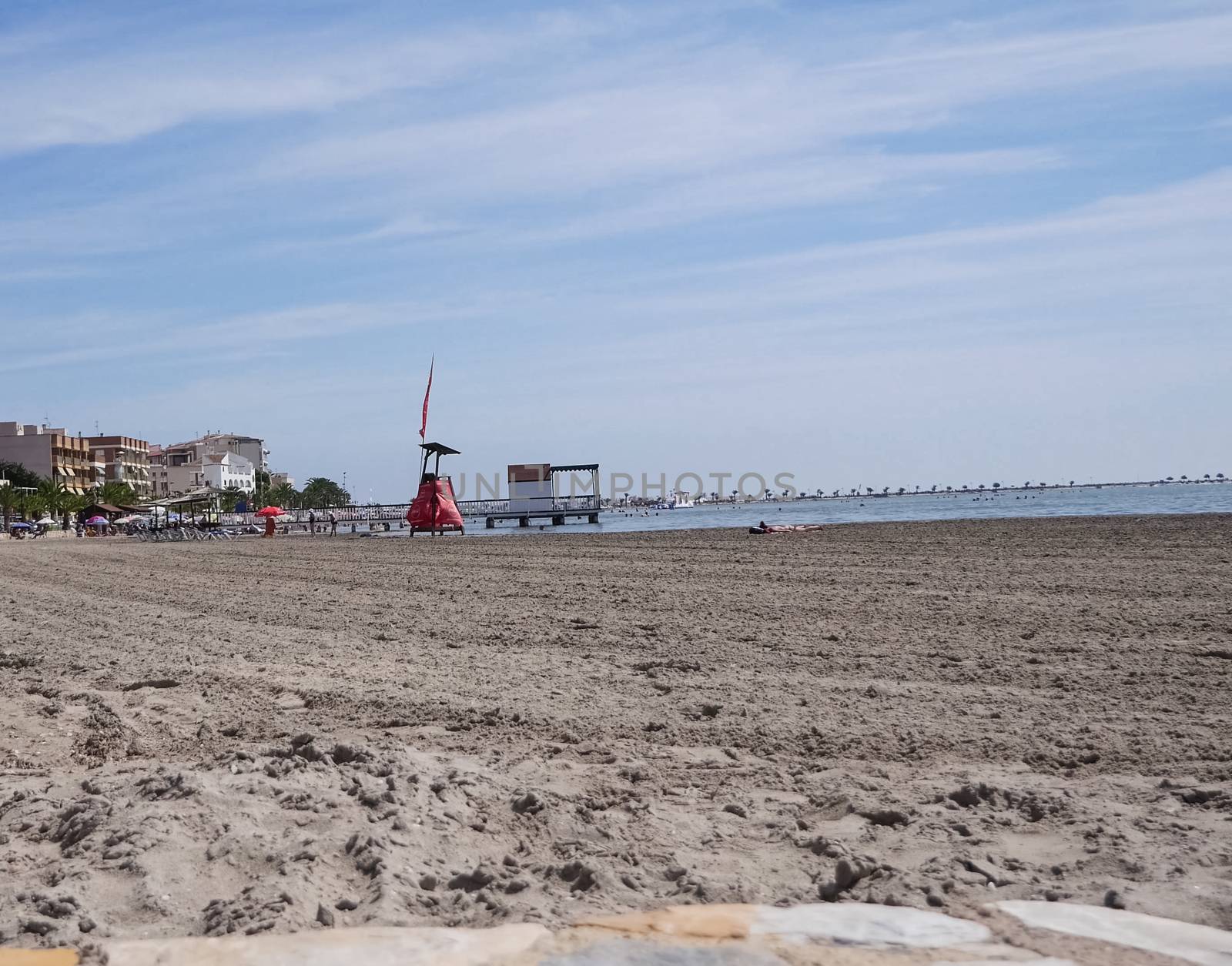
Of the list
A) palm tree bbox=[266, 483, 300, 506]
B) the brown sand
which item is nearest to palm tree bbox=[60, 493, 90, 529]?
palm tree bbox=[266, 483, 300, 506]

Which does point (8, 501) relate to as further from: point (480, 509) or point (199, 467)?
point (199, 467)

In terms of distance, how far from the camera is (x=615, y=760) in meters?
4.98

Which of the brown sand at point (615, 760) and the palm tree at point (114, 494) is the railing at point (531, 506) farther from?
the palm tree at point (114, 494)

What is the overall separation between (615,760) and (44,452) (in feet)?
402

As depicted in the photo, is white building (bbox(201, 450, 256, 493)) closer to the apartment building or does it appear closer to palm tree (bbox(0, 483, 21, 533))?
the apartment building

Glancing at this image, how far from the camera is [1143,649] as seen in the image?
734 cm

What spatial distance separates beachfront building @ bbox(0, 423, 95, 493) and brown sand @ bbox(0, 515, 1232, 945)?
372 feet

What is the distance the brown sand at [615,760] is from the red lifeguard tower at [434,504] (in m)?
27.2

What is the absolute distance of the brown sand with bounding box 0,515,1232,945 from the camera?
3.42 metres

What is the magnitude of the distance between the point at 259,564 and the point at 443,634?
13.2 metres

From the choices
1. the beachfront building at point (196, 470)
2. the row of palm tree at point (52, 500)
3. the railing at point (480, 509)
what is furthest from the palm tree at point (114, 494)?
the railing at point (480, 509)

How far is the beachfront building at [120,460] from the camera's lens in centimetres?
12875

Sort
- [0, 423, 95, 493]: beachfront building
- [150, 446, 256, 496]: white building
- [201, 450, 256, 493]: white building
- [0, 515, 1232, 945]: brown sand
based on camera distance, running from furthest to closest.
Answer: [150, 446, 256, 496]: white building < [201, 450, 256, 493]: white building < [0, 423, 95, 493]: beachfront building < [0, 515, 1232, 945]: brown sand

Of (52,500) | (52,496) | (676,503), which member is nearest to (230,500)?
(52,496)
